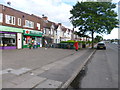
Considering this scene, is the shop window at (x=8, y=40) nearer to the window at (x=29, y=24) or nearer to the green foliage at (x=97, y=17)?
the window at (x=29, y=24)

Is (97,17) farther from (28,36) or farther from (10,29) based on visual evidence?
(10,29)

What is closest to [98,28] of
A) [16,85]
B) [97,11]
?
[97,11]

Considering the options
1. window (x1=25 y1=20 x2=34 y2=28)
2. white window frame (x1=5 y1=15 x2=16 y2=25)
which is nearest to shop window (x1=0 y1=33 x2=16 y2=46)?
white window frame (x1=5 y1=15 x2=16 y2=25)

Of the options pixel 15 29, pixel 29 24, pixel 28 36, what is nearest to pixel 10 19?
pixel 15 29

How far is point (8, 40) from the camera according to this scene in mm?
16625

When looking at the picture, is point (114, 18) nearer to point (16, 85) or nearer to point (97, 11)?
point (97, 11)

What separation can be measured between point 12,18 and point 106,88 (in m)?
17.9

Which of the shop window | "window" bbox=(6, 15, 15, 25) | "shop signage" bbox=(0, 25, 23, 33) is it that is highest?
"window" bbox=(6, 15, 15, 25)

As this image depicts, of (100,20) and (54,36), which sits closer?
(100,20)

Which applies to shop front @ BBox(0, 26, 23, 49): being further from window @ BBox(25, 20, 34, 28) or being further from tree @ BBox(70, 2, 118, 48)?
tree @ BBox(70, 2, 118, 48)

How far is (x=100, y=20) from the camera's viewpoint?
67.3 feet

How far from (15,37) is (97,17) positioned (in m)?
16.6

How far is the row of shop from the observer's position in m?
15.7

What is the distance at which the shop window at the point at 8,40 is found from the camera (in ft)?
51.6
